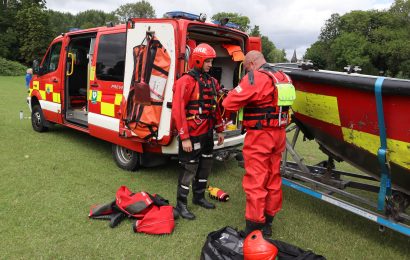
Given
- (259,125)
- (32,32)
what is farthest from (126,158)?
(32,32)

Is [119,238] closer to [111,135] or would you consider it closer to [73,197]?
[73,197]

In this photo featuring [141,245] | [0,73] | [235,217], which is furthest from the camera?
[0,73]

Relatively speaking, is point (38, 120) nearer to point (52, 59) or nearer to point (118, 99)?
point (52, 59)

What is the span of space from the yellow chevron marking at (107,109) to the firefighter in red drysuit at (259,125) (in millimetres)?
2477

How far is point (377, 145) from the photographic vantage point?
314 centimetres

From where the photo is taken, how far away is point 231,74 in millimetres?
5676

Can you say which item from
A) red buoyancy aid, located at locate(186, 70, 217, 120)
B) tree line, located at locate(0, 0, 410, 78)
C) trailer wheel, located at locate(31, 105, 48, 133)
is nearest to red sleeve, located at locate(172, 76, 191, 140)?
red buoyancy aid, located at locate(186, 70, 217, 120)

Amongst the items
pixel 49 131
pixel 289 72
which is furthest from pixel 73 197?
pixel 49 131

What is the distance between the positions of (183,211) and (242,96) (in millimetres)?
1534

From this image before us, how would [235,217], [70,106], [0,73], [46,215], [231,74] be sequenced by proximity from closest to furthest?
[46,215], [235,217], [231,74], [70,106], [0,73]

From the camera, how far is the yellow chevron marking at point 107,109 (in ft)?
16.8

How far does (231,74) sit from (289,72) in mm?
1872

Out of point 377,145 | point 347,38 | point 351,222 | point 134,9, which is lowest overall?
point 351,222

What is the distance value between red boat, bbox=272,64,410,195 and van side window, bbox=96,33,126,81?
2.40 m
